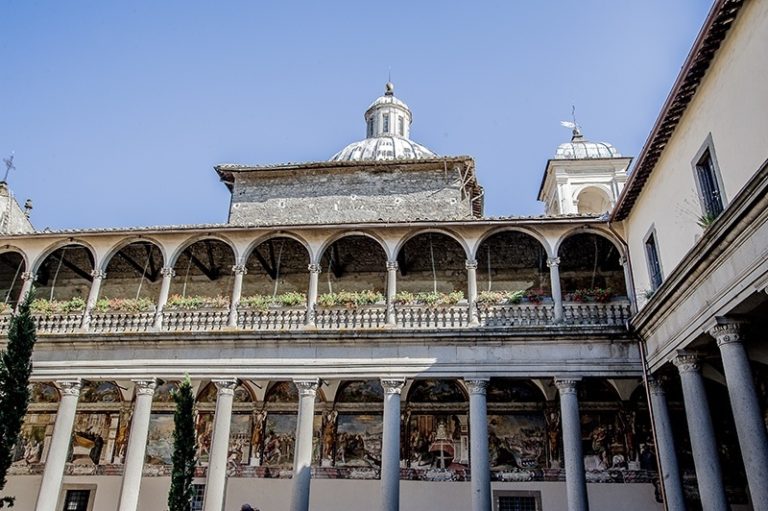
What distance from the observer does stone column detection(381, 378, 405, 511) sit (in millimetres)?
12438

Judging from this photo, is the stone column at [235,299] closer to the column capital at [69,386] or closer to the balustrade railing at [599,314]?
the column capital at [69,386]

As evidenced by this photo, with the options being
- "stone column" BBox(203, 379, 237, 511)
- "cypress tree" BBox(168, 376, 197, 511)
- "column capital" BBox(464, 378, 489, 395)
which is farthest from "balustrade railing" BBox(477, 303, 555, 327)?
"cypress tree" BBox(168, 376, 197, 511)

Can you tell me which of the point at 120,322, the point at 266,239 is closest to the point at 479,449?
the point at 266,239

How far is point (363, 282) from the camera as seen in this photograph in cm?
1714

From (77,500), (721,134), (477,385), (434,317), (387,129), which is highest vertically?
(387,129)

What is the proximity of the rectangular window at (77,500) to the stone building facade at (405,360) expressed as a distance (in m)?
0.10

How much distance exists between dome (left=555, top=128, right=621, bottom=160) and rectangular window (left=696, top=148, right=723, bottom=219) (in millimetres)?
16567

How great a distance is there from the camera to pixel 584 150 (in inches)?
1053

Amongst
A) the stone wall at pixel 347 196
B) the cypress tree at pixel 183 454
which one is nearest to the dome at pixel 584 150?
the stone wall at pixel 347 196

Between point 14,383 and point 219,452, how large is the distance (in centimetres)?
433

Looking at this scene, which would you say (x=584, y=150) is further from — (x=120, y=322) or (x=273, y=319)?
(x=120, y=322)

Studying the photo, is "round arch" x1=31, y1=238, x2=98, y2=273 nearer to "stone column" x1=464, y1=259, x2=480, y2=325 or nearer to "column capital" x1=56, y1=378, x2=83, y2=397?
"column capital" x1=56, y1=378, x2=83, y2=397

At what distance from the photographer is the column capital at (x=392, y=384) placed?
13375mm

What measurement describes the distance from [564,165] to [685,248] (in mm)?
16122
